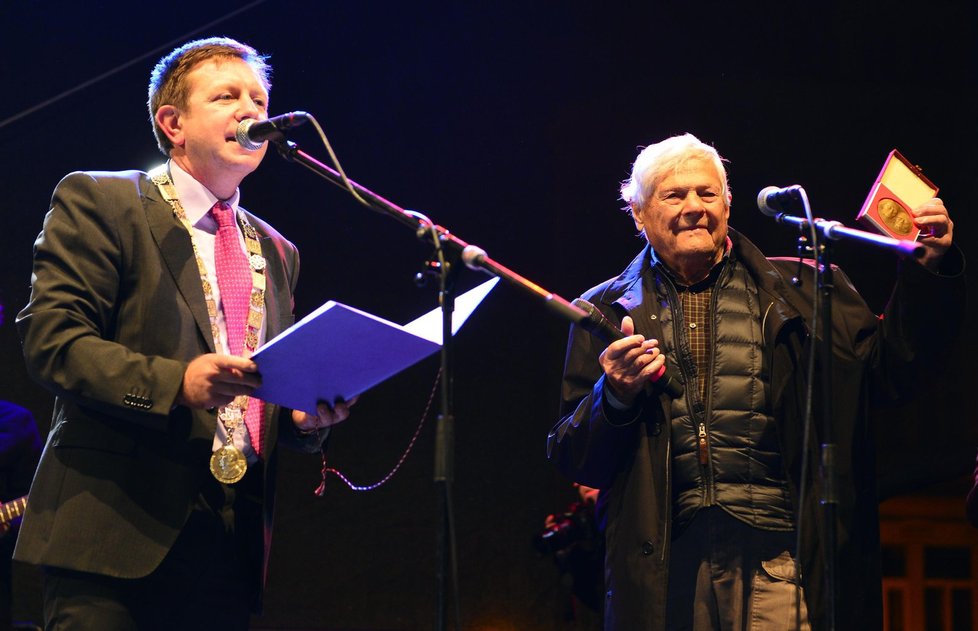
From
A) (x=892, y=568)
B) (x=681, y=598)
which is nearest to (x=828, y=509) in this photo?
(x=681, y=598)

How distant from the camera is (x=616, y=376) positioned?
2.38 meters

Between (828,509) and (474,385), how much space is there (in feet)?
9.30

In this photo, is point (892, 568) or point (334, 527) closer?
point (892, 568)

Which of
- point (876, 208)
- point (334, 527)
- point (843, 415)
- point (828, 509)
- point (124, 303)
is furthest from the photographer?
point (334, 527)

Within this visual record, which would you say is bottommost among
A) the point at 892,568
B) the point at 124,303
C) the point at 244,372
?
the point at 892,568

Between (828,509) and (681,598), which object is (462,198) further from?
(828,509)

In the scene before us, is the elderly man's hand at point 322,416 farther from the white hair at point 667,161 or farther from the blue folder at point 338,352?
the white hair at point 667,161

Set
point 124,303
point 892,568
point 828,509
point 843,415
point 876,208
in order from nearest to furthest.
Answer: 1. point 828,509
2. point 124,303
3. point 876,208
4. point 843,415
5. point 892,568

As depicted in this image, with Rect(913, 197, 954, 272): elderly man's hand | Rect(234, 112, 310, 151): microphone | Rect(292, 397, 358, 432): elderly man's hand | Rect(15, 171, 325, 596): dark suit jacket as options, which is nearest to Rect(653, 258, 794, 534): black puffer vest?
Rect(913, 197, 954, 272): elderly man's hand

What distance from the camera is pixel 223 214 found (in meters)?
2.39

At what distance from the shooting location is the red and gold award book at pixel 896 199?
2.30 metres

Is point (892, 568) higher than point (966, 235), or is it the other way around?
point (966, 235)

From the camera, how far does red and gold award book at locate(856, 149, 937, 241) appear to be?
230cm

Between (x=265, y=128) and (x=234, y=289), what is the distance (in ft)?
1.20
